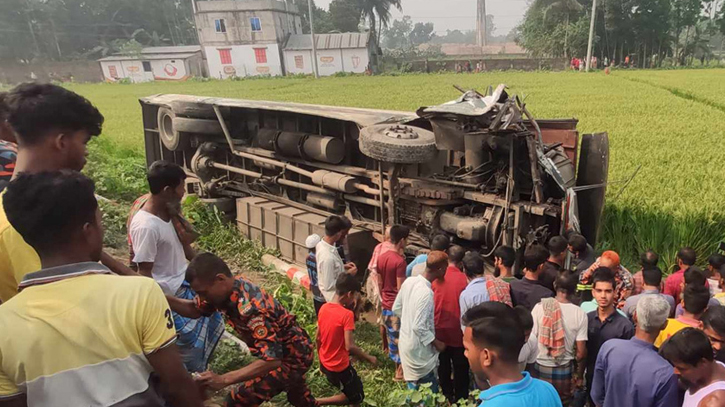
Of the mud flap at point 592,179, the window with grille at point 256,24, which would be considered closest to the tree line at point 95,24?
the window with grille at point 256,24

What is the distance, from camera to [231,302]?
8.27 feet

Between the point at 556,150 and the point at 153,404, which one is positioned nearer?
the point at 153,404

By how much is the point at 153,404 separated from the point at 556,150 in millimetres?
4870

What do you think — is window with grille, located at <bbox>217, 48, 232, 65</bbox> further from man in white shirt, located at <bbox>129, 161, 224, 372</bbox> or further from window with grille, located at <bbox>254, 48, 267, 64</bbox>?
man in white shirt, located at <bbox>129, 161, 224, 372</bbox>

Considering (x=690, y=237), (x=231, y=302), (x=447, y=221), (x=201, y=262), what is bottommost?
(x=690, y=237)

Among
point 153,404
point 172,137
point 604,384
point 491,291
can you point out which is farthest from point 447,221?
point 172,137

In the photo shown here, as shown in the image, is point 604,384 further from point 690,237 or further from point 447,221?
point 690,237

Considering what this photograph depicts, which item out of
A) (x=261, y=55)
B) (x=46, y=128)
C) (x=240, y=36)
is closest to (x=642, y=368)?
(x=46, y=128)

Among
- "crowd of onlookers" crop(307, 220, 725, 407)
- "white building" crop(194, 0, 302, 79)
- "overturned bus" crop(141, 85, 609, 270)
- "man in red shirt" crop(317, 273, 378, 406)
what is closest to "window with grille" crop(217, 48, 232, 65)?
"white building" crop(194, 0, 302, 79)

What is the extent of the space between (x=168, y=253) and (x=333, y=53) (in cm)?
4803

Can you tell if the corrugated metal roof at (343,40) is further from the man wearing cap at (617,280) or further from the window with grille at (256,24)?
the man wearing cap at (617,280)

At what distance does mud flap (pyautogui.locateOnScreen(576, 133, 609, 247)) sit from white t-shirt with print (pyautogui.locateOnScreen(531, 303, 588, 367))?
2490 mm

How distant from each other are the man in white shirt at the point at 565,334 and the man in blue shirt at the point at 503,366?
1320 millimetres

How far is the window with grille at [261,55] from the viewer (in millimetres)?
50000
